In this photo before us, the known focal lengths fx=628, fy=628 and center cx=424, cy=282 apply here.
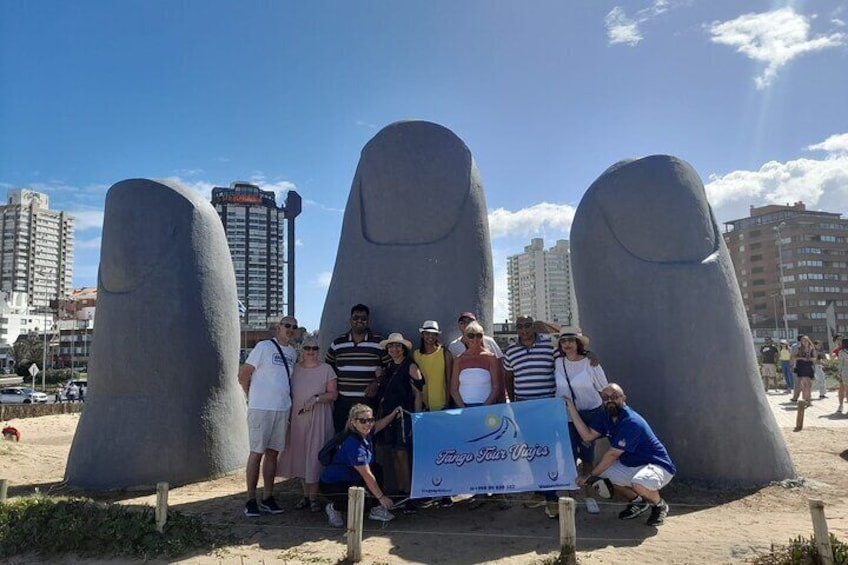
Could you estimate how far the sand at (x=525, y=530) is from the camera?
192 inches

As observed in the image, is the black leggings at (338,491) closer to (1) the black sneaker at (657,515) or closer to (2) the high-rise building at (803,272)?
(1) the black sneaker at (657,515)

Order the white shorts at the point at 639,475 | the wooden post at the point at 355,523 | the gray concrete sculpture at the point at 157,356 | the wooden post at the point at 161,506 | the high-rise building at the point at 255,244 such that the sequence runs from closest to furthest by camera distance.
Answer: the wooden post at the point at 355,523 < the wooden post at the point at 161,506 < the white shorts at the point at 639,475 < the gray concrete sculpture at the point at 157,356 < the high-rise building at the point at 255,244

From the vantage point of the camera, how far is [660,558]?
4734 mm

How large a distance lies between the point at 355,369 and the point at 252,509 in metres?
1.67

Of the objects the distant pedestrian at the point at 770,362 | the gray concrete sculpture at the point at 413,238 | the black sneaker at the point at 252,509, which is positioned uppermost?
the gray concrete sculpture at the point at 413,238

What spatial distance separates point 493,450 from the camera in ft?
18.9

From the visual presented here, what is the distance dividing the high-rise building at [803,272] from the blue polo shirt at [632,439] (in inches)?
2863

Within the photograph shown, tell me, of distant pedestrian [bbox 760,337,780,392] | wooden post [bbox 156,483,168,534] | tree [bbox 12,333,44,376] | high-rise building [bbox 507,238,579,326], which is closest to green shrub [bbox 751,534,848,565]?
wooden post [bbox 156,483,168,534]

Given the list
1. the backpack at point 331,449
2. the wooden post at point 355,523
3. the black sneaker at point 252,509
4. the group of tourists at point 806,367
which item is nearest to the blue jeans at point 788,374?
the group of tourists at point 806,367

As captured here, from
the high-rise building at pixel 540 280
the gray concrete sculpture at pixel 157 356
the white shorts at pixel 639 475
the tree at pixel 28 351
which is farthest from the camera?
the high-rise building at pixel 540 280

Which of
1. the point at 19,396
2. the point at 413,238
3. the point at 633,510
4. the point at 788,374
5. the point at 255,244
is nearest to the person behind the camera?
the point at 633,510

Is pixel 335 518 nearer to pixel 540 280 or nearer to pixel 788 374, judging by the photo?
pixel 788 374

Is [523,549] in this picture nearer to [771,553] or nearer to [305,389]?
[771,553]

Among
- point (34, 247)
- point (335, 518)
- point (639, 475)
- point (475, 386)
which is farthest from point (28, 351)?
point (639, 475)
